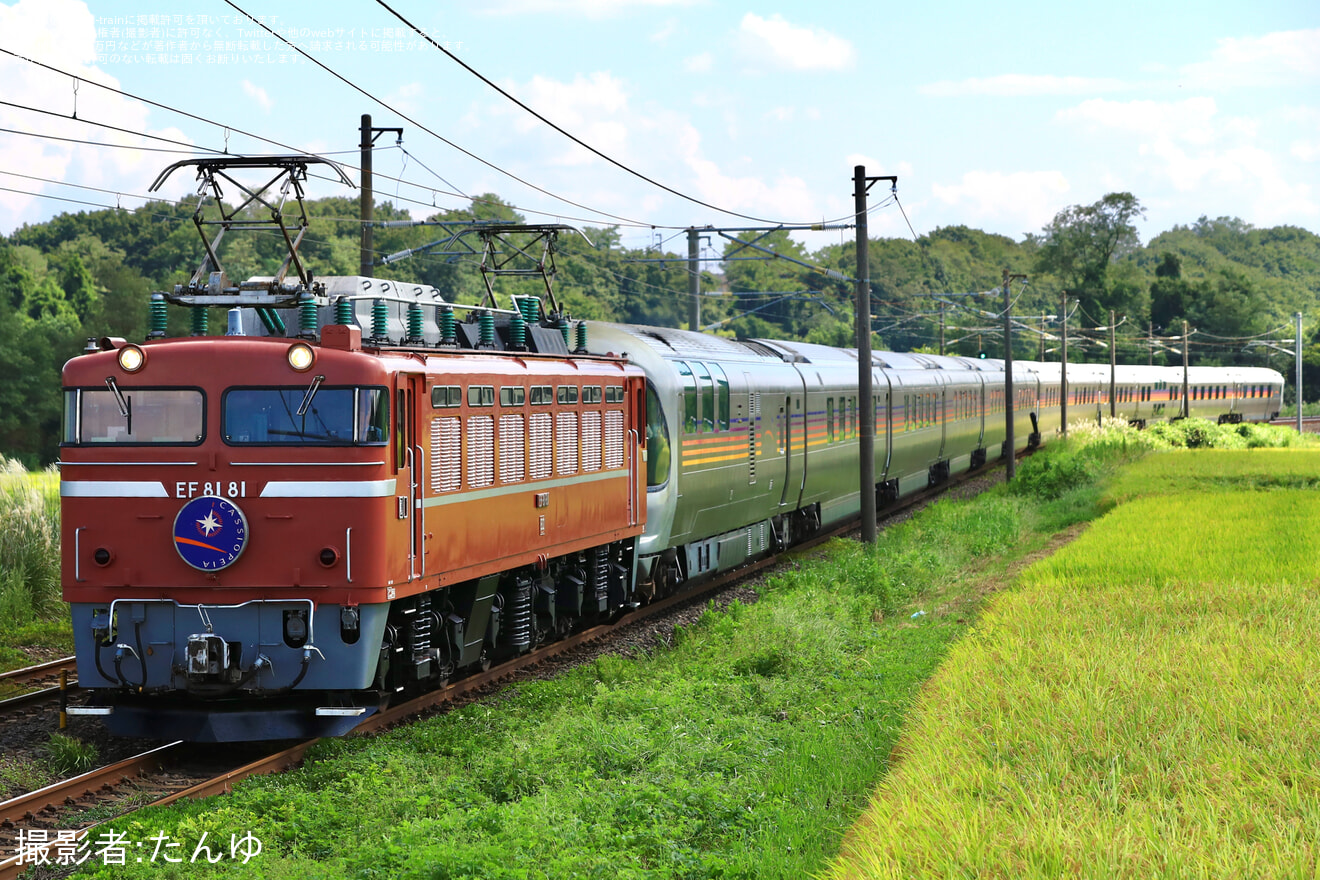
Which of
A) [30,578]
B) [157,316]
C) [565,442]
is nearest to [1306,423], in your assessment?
[565,442]

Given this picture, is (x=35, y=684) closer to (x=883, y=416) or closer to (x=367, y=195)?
(x=367, y=195)

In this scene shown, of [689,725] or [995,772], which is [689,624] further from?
[995,772]

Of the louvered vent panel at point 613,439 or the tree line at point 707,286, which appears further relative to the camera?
the tree line at point 707,286

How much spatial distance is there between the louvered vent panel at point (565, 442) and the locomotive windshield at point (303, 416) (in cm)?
367

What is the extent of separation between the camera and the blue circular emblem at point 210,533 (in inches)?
418

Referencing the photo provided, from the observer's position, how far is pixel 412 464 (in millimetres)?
11195

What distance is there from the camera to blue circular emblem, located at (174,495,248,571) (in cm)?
1061

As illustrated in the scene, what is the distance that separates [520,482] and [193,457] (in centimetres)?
349

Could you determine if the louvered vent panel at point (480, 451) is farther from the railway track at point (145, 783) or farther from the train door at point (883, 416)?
the train door at point (883, 416)

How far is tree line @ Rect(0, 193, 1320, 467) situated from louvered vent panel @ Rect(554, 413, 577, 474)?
9.08 feet

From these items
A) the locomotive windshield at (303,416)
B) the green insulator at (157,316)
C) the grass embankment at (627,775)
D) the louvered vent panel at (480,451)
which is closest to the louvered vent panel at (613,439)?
the grass embankment at (627,775)

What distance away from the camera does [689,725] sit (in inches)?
419

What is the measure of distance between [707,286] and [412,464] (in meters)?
65.9

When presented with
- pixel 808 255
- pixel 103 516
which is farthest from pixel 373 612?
pixel 808 255
